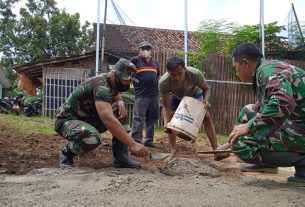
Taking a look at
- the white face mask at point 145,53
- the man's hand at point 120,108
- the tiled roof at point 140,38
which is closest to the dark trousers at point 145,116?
the white face mask at point 145,53

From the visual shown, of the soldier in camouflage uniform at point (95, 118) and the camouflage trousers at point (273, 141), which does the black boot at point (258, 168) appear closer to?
the camouflage trousers at point (273, 141)

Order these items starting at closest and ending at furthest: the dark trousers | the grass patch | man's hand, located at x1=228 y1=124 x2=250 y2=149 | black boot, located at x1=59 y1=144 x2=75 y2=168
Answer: man's hand, located at x1=228 y1=124 x2=250 y2=149
black boot, located at x1=59 y1=144 x2=75 y2=168
the dark trousers
the grass patch

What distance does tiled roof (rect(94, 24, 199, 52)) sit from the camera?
54.3 ft

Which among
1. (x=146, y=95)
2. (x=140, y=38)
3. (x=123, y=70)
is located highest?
(x=140, y=38)

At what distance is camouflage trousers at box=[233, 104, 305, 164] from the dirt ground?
228 mm

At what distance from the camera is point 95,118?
3.75 meters

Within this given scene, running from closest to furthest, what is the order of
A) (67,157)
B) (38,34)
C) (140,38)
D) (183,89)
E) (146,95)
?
(67,157), (183,89), (146,95), (140,38), (38,34)

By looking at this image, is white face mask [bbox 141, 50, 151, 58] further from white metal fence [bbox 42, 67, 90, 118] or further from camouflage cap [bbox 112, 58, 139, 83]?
white metal fence [bbox 42, 67, 90, 118]

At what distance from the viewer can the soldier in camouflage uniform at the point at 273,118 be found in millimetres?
2551

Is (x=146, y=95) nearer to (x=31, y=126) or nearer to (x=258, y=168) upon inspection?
(x=258, y=168)

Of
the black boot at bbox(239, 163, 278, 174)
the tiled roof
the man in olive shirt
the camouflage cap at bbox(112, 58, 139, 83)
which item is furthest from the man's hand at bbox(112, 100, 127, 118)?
the tiled roof

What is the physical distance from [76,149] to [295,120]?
1.85 meters

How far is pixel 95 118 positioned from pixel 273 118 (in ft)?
5.83

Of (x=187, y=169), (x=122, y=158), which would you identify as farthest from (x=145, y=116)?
(x=187, y=169)
